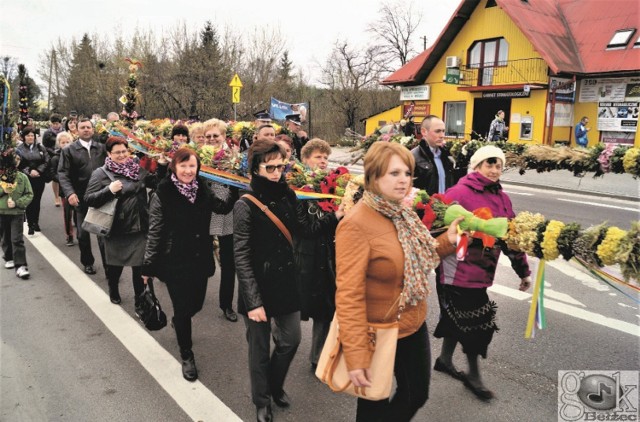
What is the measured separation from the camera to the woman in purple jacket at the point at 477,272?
12.4 ft

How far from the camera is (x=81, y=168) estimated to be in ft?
23.3

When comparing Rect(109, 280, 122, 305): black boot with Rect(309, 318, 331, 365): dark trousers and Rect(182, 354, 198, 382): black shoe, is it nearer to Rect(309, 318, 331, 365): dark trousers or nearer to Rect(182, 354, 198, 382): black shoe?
Rect(182, 354, 198, 382): black shoe

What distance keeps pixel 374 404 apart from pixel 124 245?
144 inches

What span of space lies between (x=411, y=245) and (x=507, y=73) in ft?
91.8

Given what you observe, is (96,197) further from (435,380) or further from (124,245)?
(435,380)

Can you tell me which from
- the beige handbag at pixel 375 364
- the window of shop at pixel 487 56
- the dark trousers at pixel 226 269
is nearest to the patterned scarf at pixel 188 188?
the dark trousers at pixel 226 269

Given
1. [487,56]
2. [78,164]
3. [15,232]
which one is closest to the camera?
[15,232]

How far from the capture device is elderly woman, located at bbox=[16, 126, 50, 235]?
8578 millimetres

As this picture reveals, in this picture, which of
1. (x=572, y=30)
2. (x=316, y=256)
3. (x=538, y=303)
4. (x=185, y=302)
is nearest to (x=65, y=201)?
(x=185, y=302)

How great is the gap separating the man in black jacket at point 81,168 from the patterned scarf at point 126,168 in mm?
1653

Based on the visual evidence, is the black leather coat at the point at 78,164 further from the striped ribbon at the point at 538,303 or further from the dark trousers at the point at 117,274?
the striped ribbon at the point at 538,303

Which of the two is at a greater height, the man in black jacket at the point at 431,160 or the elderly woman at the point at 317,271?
the man in black jacket at the point at 431,160

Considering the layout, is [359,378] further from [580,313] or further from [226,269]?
[580,313]

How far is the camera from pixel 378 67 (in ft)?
143
